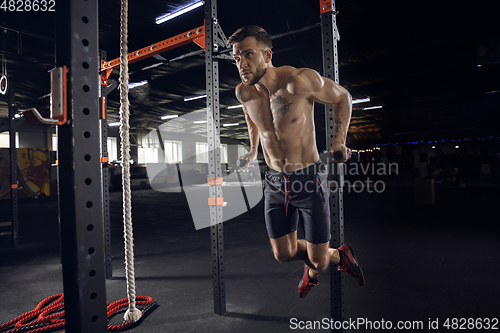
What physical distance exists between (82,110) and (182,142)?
19846 millimetres

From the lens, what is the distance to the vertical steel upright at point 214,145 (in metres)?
2.39

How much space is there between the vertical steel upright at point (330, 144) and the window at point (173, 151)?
60.6 feet

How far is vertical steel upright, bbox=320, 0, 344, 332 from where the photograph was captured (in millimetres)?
1898

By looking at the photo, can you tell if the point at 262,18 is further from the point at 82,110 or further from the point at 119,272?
the point at 119,272

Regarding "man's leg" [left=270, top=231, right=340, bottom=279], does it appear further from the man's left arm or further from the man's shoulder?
the man's shoulder

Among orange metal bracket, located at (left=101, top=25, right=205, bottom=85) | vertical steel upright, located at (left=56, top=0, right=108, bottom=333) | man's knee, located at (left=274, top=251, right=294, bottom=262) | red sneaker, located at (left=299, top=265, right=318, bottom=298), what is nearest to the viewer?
vertical steel upright, located at (left=56, top=0, right=108, bottom=333)

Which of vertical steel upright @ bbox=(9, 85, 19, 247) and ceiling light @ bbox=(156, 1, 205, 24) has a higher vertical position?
ceiling light @ bbox=(156, 1, 205, 24)

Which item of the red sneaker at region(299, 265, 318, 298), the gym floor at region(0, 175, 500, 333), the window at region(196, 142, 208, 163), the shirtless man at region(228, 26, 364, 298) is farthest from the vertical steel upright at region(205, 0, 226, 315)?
the window at region(196, 142, 208, 163)

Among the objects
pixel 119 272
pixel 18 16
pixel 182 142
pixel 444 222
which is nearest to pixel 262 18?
pixel 18 16

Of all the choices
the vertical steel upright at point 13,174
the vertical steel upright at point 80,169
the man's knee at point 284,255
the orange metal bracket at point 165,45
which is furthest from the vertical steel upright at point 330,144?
the vertical steel upright at point 13,174

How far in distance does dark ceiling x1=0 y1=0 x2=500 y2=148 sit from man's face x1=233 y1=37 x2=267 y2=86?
1.62 feet

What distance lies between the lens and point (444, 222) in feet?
18.7

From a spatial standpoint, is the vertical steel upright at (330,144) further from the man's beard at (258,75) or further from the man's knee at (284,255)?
the man's beard at (258,75)

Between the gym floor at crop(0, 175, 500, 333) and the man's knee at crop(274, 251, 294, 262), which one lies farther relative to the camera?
the gym floor at crop(0, 175, 500, 333)
